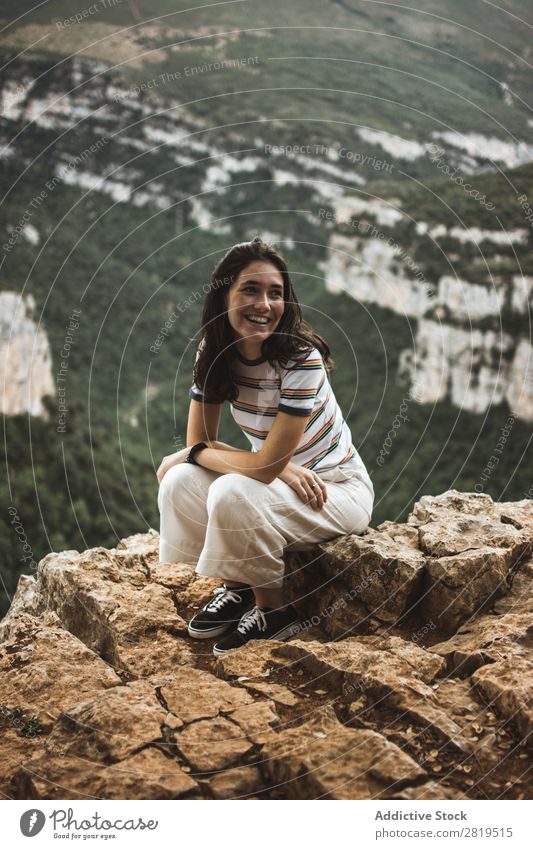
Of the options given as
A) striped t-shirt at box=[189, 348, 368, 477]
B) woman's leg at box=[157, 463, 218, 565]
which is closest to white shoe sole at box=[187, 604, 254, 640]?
woman's leg at box=[157, 463, 218, 565]

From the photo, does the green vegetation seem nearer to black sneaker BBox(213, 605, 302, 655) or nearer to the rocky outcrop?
the rocky outcrop

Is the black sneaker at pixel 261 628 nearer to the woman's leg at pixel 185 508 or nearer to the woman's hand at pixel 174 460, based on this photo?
the woman's leg at pixel 185 508

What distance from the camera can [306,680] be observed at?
330 centimetres

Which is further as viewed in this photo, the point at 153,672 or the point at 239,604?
the point at 239,604

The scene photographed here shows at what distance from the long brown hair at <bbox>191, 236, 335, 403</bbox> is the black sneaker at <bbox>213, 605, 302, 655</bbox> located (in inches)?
47.8

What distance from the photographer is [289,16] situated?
39.9m

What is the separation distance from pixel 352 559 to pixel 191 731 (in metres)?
1.38

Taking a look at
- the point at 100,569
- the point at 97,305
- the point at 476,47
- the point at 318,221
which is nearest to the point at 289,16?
the point at 476,47

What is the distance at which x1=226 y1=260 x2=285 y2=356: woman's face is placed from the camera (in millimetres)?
3666

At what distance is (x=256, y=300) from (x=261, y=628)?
5.79ft

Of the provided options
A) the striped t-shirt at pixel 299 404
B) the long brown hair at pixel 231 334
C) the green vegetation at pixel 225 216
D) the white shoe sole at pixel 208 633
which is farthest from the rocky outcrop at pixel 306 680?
the green vegetation at pixel 225 216

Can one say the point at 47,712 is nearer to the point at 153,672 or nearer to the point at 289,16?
the point at 153,672

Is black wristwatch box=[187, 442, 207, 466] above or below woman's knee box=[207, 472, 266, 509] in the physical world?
above

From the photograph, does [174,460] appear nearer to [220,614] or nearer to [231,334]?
[231,334]
